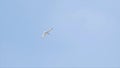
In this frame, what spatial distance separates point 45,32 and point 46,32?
122cm

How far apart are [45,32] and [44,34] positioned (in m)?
0.95

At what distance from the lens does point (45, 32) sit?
117125mm

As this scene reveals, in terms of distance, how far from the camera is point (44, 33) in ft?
387

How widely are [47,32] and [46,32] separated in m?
1.28

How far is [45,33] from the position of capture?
117m

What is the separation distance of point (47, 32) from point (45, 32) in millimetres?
2498

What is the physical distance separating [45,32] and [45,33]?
1.44 feet

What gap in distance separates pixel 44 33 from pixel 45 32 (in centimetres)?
108

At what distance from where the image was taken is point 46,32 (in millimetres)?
116000

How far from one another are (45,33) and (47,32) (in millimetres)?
2415

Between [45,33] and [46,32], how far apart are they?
1180mm

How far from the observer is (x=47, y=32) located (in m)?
115

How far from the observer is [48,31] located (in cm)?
11294
